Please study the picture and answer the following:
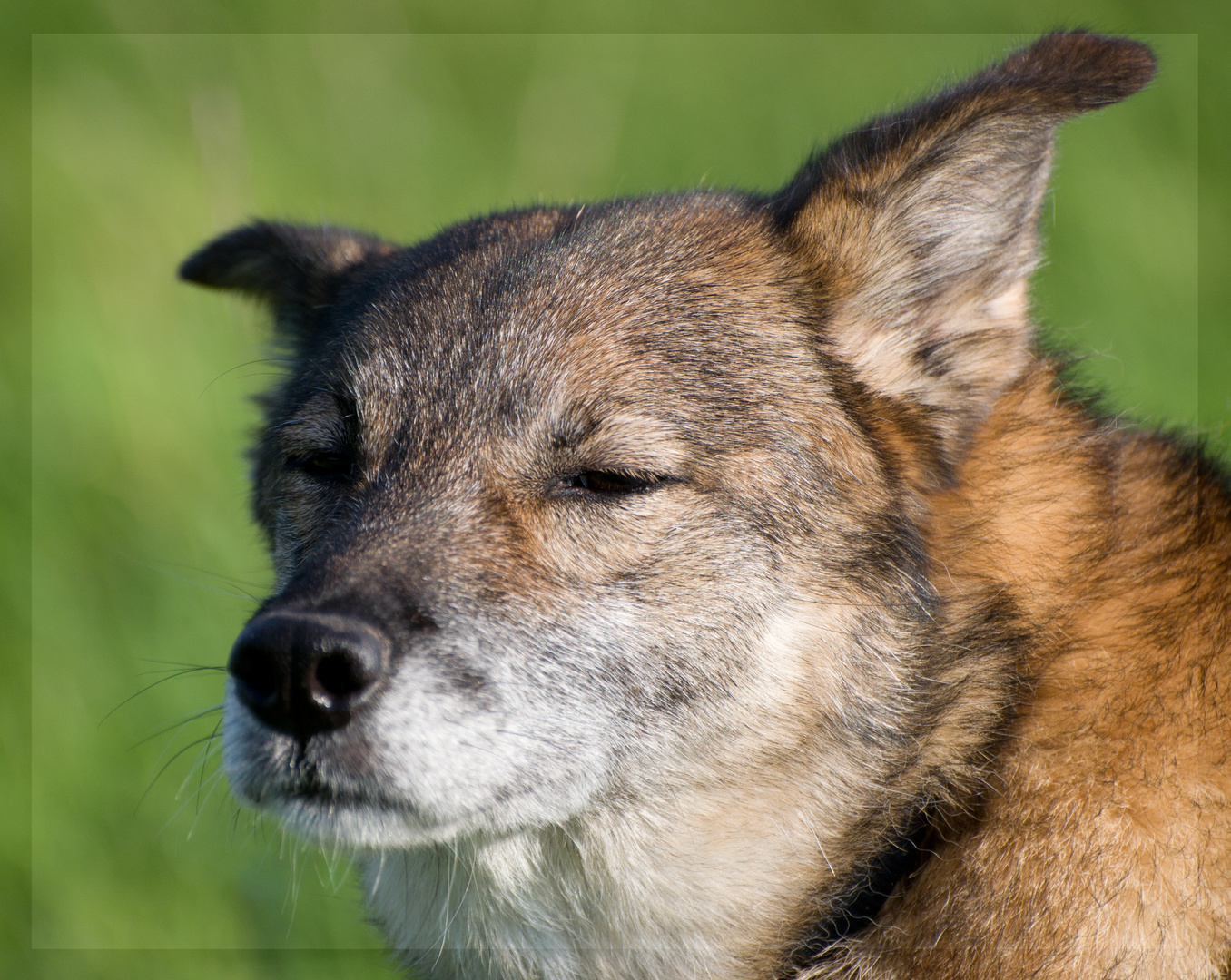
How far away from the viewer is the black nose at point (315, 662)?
2.68 meters

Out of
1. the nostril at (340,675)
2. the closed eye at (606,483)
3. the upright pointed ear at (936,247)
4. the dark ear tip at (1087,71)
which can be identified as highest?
the dark ear tip at (1087,71)

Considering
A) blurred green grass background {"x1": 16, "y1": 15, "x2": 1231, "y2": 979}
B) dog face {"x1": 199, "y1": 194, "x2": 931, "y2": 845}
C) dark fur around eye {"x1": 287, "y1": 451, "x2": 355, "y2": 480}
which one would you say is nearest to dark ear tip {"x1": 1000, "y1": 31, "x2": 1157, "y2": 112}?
blurred green grass background {"x1": 16, "y1": 15, "x2": 1231, "y2": 979}

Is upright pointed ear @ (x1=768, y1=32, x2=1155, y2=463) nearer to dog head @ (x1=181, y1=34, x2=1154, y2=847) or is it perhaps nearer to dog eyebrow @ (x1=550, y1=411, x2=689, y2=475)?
dog head @ (x1=181, y1=34, x2=1154, y2=847)

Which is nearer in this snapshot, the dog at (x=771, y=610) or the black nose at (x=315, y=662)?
the black nose at (x=315, y=662)

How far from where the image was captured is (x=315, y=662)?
269 centimetres

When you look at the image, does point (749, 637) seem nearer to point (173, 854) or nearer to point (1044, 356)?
point (1044, 356)

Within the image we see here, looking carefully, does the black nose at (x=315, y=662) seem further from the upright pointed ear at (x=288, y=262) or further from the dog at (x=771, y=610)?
the upright pointed ear at (x=288, y=262)

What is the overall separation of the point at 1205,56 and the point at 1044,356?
7015mm

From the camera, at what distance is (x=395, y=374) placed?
3.41 meters

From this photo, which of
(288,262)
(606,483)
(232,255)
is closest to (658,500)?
(606,483)

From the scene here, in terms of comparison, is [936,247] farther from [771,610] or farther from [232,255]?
[232,255]

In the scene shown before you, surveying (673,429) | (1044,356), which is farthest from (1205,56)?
(673,429)

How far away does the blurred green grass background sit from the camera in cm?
512

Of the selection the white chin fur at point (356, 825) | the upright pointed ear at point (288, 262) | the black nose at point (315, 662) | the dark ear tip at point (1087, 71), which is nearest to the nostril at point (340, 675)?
the black nose at point (315, 662)
